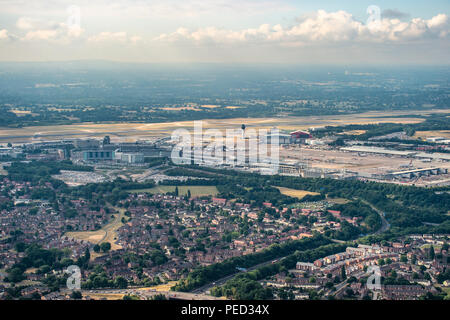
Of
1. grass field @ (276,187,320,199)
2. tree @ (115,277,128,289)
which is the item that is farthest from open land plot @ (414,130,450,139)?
tree @ (115,277,128,289)

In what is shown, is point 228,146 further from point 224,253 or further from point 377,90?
point 377,90

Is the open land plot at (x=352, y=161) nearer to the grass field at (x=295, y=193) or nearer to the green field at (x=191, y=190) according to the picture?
the grass field at (x=295, y=193)

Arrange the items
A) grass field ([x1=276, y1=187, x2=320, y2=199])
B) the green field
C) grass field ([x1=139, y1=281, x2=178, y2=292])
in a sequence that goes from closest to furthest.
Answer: grass field ([x1=139, y1=281, x2=178, y2=292]) → grass field ([x1=276, y1=187, x2=320, y2=199]) → the green field

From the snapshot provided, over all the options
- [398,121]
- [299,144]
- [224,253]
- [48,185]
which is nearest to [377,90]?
[398,121]

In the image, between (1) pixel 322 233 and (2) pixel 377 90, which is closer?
(1) pixel 322 233

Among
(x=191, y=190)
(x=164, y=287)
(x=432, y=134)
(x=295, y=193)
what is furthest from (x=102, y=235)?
(x=432, y=134)

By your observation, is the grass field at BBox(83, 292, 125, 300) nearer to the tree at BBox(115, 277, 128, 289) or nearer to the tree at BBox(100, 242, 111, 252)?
the tree at BBox(115, 277, 128, 289)

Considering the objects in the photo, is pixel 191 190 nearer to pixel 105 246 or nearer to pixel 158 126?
pixel 105 246

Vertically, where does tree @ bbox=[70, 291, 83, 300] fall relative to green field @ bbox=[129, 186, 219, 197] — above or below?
above
